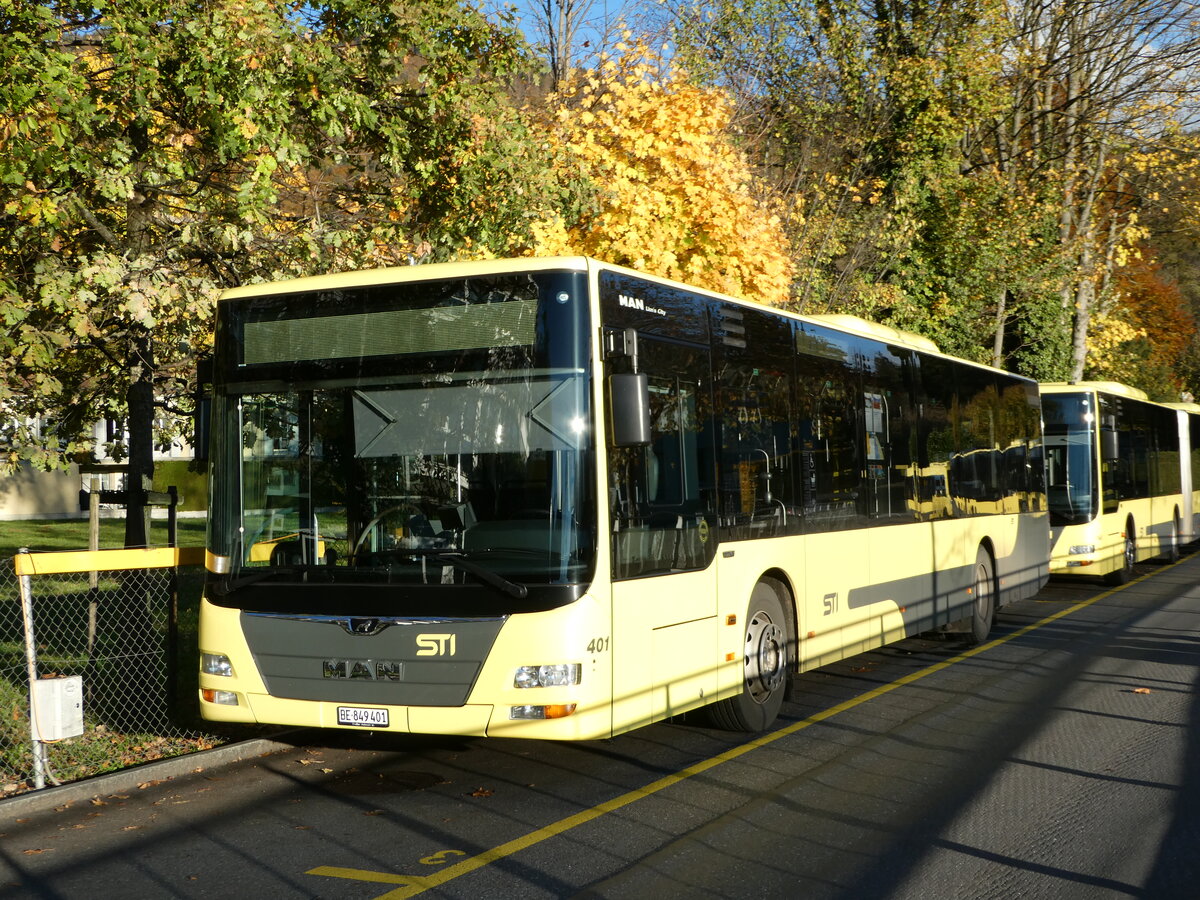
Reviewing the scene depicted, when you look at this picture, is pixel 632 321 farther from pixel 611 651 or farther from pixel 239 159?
pixel 239 159

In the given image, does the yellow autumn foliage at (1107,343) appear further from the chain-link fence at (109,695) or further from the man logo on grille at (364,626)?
the man logo on grille at (364,626)

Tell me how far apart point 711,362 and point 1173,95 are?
29.2 meters

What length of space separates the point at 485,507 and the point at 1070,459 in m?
15.6

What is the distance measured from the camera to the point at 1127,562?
72.7ft

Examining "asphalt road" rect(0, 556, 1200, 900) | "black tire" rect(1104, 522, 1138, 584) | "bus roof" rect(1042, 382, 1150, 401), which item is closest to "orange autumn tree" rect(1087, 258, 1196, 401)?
"bus roof" rect(1042, 382, 1150, 401)

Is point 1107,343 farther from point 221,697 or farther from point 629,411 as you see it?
point 221,697

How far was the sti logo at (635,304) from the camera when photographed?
25.7 ft

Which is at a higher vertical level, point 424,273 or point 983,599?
point 424,273

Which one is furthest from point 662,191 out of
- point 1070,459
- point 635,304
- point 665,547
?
point 665,547

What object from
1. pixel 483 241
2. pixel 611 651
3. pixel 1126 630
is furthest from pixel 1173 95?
pixel 611 651

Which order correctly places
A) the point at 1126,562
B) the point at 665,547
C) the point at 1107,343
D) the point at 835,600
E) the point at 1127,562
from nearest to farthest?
the point at 665,547
the point at 835,600
the point at 1126,562
the point at 1127,562
the point at 1107,343

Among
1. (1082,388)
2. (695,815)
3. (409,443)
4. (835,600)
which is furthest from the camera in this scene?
(1082,388)

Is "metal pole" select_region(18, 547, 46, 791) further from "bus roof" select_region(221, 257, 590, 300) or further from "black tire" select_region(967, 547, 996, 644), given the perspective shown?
"black tire" select_region(967, 547, 996, 644)

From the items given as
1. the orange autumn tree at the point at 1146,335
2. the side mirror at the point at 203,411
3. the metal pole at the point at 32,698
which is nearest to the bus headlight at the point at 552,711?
the side mirror at the point at 203,411
